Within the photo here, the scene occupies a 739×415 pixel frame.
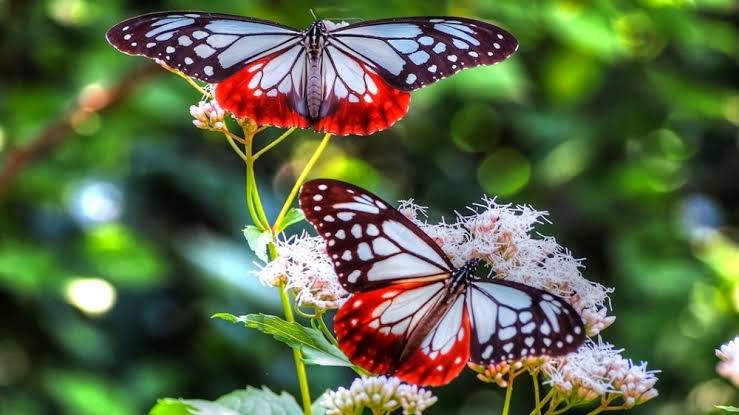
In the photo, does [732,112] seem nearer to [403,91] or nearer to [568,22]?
[568,22]

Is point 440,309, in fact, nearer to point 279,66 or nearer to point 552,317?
point 552,317

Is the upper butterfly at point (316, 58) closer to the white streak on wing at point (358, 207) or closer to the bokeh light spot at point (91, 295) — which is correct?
the white streak on wing at point (358, 207)

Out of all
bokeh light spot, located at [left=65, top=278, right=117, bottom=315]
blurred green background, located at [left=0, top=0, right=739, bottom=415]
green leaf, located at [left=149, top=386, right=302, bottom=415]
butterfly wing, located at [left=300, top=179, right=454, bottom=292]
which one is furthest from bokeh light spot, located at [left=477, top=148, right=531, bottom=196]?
butterfly wing, located at [left=300, top=179, right=454, bottom=292]

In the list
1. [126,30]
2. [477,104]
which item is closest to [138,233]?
[477,104]

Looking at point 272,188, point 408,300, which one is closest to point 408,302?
point 408,300

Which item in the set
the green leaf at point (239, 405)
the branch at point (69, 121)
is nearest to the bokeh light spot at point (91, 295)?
the branch at point (69, 121)

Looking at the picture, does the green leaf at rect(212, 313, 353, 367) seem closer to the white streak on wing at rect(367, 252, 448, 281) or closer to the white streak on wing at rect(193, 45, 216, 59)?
the white streak on wing at rect(367, 252, 448, 281)
